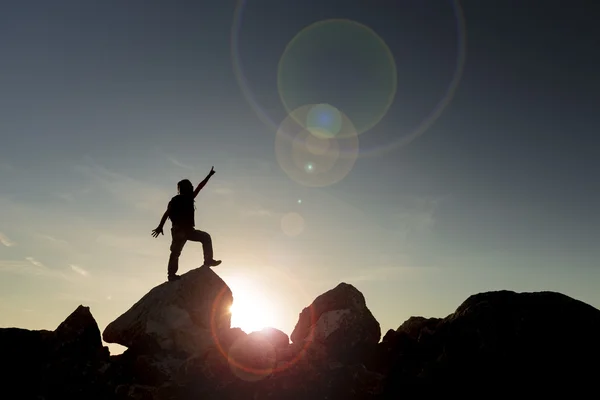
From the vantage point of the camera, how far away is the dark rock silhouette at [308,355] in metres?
12.6

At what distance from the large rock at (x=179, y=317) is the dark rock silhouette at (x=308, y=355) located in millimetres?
44

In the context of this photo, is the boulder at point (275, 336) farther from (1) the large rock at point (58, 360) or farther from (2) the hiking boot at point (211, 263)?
(1) the large rock at point (58, 360)

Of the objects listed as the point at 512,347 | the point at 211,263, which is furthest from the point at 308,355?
the point at 512,347

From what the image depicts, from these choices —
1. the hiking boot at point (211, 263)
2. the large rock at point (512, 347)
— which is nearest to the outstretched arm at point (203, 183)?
the hiking boot at point (211, 263)

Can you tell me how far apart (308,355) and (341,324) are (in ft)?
6.16

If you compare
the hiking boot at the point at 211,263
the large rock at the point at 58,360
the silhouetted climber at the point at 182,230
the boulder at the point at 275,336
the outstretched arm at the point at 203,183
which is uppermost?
the outstretched arm at the point at 203,183

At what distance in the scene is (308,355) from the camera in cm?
1471

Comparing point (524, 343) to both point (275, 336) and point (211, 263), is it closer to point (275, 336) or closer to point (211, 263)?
point (275, 336)

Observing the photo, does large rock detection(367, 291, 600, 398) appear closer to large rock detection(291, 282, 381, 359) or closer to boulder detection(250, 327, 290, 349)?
large rock detection(291, 282, 381, 359)

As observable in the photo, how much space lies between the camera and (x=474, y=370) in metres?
12.8

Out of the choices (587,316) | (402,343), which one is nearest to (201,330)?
(402,343)

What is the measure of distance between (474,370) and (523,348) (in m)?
1.63

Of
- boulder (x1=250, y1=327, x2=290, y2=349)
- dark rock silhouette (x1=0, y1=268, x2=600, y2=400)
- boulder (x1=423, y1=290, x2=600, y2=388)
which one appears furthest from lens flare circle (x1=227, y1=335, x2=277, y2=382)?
boulder (x1=423, y1=290, x2=600, y2=388)

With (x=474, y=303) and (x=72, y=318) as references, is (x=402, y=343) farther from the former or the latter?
(x=72, y=318)
